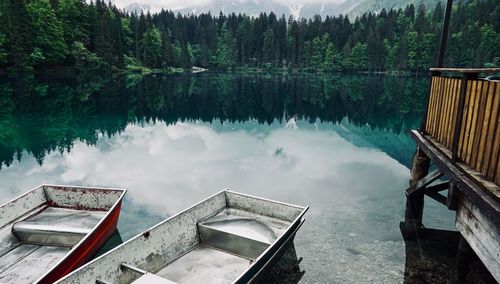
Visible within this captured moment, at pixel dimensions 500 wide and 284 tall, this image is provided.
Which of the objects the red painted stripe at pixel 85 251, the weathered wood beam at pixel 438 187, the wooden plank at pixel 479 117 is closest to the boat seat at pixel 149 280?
the red painted stripe at pixel 85 251

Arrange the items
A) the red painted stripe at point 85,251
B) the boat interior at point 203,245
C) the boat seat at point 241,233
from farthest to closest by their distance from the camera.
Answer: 1. the boat seat at point 241,233
2. the boat interior at point 203,245
3. the red painted stripe at point 85,251

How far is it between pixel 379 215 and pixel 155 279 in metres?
10.7

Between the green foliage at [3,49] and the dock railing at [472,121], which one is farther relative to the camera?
the green foliage at [3,49]

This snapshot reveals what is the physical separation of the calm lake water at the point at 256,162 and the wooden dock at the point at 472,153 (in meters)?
2.92

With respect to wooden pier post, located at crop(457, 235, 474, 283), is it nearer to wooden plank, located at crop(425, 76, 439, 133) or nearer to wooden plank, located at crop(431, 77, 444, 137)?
wooden plank, located at crop(431, 77, 444, 137)

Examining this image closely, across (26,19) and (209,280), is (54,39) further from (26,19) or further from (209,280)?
(209,280)

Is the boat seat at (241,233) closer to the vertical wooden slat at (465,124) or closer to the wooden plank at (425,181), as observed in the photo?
the wooden plank at (425,181)

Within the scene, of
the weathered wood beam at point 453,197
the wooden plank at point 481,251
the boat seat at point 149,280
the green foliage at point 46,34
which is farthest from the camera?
the green foliage at point 46,34

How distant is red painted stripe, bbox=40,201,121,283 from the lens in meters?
7.91

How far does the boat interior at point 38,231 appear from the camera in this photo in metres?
9.64

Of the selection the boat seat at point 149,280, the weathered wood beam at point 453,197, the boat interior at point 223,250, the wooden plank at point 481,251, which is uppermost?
the weathered wood beam at point 453,197

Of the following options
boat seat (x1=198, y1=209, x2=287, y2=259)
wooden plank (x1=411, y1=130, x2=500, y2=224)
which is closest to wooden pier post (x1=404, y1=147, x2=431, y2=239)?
wooden plank (x1=411, y1=130, x2=500, y2=224)

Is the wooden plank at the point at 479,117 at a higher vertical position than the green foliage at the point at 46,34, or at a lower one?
lower

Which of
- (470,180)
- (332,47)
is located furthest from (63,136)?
(332,47)
